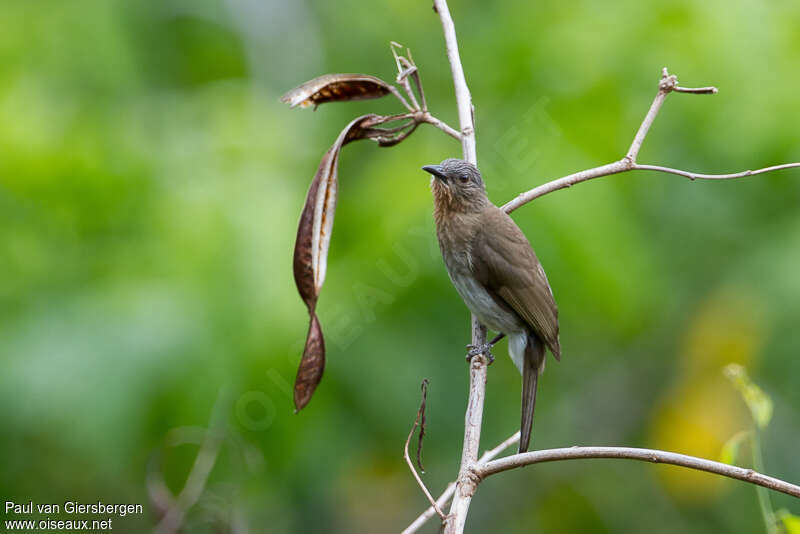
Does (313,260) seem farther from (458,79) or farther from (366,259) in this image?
(366,259)

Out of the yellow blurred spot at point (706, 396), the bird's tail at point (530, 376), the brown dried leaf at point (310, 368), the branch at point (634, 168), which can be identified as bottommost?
the yellow blurred spot at point (706, 396)

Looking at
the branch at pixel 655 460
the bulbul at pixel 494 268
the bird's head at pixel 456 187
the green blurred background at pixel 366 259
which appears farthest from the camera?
the bulbul at pixel 494 268

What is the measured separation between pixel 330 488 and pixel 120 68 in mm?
2502

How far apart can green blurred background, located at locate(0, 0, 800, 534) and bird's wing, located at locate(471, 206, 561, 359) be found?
0.06m

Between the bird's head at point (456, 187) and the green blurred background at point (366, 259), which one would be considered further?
the bird's head at point (456, 187)

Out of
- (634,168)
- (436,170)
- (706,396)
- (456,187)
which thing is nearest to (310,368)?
(634,168)

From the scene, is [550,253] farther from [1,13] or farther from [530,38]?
[1,13]

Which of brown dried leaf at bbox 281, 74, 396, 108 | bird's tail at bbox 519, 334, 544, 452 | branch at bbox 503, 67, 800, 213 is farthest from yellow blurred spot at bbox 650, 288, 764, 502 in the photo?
brown dried leaf at bbox 281, 74, 396, 108

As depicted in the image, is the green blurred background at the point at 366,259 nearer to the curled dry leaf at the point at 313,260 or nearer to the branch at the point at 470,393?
the branch at the point at 470,393

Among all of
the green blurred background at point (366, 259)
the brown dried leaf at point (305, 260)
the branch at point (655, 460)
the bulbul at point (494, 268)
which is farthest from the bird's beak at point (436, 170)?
the branch at point (655, 460)

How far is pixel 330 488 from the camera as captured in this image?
4082 millimetres

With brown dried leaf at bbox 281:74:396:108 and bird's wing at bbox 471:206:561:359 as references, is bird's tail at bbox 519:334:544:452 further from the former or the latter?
brown dried leaf at bbox 281:74:396:108

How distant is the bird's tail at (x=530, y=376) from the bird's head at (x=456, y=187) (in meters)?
0.62

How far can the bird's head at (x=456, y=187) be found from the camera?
11.0 ft
